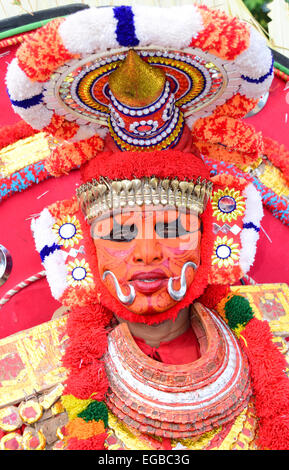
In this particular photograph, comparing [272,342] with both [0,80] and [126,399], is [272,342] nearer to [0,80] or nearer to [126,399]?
[126,399]

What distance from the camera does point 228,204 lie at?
2326mm

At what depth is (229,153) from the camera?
2205 mm

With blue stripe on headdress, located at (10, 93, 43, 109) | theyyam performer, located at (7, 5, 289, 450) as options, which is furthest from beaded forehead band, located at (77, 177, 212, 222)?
blue stripe on headdress, located at (10, 93, 43, 109)

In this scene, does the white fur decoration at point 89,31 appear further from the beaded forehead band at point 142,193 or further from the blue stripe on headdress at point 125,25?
the beaded forehead band at point 142,193

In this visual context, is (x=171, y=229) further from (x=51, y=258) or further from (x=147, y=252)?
(x=51, y=258)

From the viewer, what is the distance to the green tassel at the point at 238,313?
92.4 inches

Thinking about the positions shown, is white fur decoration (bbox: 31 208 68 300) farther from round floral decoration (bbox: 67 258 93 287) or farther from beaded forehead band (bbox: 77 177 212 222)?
beaded forehead band (bbox: 77 177 212 222)

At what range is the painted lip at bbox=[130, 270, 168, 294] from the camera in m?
1.90

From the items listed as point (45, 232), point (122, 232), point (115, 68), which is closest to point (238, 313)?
point (122, 232)

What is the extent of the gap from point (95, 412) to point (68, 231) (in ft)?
2.69

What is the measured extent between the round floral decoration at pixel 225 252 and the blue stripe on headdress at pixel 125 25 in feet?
3.34

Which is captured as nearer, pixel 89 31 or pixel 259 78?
pixel 89 31

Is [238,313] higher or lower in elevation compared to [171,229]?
lower

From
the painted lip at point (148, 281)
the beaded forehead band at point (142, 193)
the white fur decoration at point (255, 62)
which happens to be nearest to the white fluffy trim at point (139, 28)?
the white fur decoration at point (255, 62)
